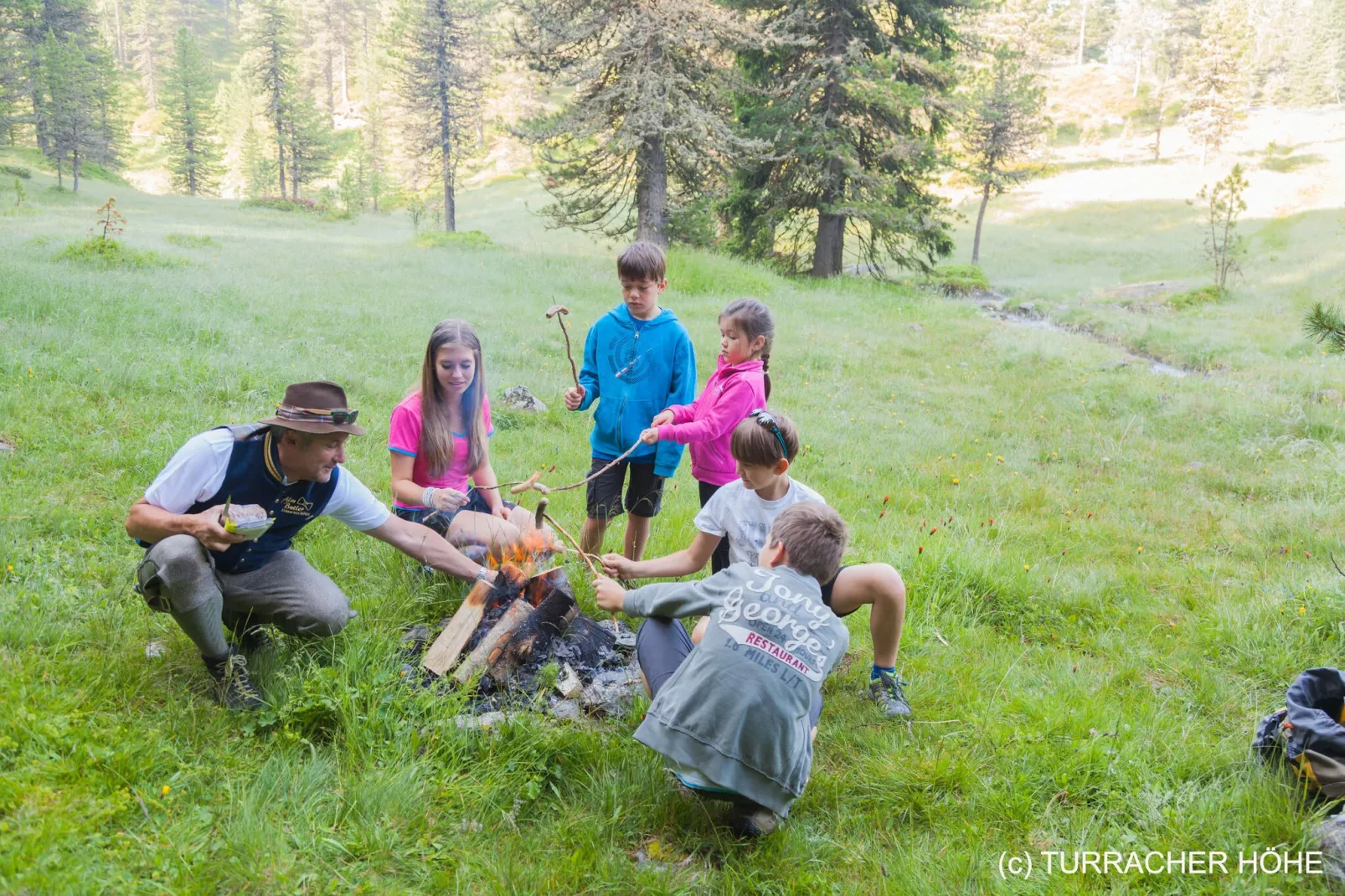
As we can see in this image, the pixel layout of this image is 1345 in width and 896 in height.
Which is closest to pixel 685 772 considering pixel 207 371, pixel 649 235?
pixel 207 371

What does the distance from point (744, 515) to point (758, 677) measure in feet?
3.67

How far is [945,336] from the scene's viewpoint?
50.6ft

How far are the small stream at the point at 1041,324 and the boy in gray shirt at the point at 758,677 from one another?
1231 centimetres

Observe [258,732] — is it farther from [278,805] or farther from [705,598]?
[705,598]

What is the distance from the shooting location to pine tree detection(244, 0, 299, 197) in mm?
44750

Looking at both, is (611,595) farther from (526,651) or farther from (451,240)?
(451,240)

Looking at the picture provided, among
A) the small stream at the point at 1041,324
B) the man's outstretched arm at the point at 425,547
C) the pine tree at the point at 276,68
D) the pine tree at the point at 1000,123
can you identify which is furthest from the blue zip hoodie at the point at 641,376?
the pine tree at the point at 276,68

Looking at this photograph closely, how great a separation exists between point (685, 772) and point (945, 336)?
46.0ft

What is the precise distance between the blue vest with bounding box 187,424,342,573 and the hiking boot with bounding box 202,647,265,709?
40cm

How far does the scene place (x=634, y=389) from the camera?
485cm

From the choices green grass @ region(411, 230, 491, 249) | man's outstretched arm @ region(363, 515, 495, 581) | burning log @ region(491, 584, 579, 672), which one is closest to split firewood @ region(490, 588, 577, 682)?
burning log @ region(491, 584, 579, 672)

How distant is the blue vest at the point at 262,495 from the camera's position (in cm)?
324

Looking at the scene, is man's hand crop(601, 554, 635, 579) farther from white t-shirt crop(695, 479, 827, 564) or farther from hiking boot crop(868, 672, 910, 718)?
hiking boot crop(868, 672, 910, 718)

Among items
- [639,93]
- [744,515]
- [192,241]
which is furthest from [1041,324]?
[192,241]
